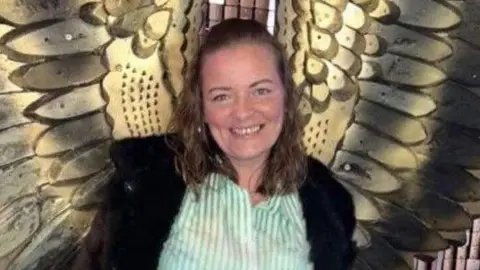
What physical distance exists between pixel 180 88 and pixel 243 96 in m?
0.09

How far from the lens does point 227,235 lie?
1133 millimetres

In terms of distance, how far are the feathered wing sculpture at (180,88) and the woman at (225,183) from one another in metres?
0.03

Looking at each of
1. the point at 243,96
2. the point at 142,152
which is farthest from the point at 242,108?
the point at 142,152

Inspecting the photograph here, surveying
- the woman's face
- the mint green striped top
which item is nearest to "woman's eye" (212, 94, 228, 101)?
the woman's face

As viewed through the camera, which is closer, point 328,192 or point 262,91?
point 262,91

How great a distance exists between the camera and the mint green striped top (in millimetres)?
1126

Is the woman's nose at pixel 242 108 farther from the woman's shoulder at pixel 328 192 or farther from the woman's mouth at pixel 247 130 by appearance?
the woman's shoulder at pixel 328 192

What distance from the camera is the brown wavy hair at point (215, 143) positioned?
3.56 ft

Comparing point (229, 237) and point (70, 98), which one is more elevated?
point (70, 98)

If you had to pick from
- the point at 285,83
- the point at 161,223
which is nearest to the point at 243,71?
the point at 285,83

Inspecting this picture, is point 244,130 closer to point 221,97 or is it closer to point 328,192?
point 221,97

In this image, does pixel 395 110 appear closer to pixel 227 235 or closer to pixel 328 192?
pixel 328 192

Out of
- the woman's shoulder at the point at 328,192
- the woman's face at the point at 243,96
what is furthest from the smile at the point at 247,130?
the woman's shoulder at the point at 328,192

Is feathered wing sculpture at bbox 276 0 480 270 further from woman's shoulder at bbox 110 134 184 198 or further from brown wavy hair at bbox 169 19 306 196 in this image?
woman's shoulder at bbox 110 134 184 198
